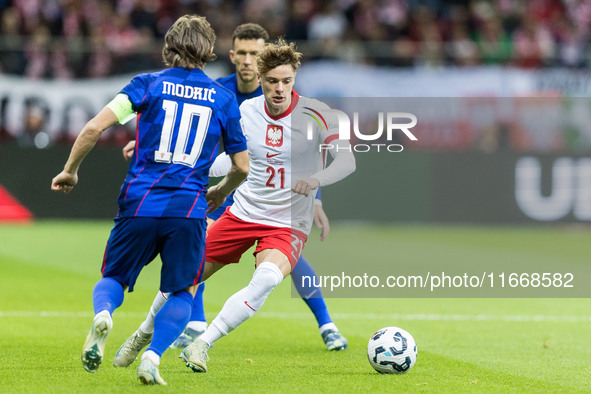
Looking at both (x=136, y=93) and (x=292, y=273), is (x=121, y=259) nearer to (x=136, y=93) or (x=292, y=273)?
(x=136, y=93)

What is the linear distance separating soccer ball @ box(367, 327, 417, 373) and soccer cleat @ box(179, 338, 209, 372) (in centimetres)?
106

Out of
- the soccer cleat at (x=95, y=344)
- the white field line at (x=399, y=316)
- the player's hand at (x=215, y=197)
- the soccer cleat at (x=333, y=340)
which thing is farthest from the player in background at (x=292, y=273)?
the soccer cleat at (x=95, y=344)

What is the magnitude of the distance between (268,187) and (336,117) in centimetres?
68

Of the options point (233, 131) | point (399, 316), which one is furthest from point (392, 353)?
point (399, 316)

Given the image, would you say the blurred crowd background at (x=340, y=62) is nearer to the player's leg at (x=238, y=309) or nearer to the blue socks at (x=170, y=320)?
the player's leg at (x=238, y=309)

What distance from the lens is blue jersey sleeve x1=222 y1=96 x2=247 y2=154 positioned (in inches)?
230

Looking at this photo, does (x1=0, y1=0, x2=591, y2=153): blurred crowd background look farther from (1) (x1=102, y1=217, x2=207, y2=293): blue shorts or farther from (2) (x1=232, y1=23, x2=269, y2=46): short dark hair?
(1) (x1=102, y1=217, x2=207, y2=293): blue shorts

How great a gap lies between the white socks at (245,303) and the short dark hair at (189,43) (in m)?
1.40

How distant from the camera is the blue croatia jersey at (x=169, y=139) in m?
5.60

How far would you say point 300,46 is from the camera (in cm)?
A: 1783

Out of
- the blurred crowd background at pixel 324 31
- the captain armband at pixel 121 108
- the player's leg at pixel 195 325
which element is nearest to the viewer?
the captain armband at pixel 121 108

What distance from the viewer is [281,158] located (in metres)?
6.75

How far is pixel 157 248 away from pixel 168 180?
0.43 m

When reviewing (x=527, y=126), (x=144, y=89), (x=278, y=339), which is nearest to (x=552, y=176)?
(x=527, y=126)
